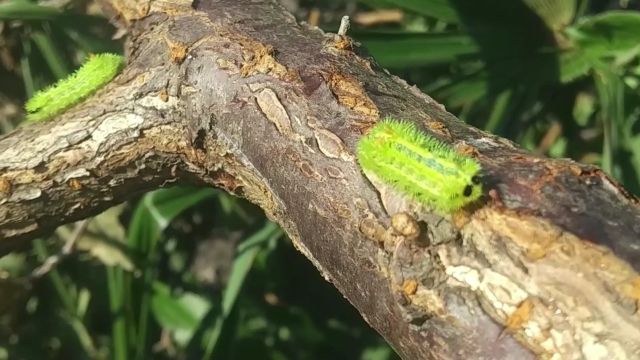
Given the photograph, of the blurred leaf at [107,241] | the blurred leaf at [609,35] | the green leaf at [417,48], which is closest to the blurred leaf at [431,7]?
the green leaf at [417,48]

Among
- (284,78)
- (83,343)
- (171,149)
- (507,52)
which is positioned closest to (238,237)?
(83,343)

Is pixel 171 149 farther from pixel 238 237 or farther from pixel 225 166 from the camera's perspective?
pixel 238 237

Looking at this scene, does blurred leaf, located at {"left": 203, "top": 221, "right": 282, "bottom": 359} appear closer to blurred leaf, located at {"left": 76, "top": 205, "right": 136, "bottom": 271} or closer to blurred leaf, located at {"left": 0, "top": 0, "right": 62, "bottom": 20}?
blurred leaf, located at {"left": 76, "top": 205, "right": 136, "bottom": 271}

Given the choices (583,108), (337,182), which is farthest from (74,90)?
(583,108)

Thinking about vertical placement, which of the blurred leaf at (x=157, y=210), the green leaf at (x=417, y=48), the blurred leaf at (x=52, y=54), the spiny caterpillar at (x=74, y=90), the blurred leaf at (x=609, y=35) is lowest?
the blurred leaf at (x=157, y=210)

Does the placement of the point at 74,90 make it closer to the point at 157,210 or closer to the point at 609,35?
the point at 157,210

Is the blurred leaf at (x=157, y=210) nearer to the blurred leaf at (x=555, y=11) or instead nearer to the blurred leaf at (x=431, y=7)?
the blurred leaf at (x=431, y=7)
